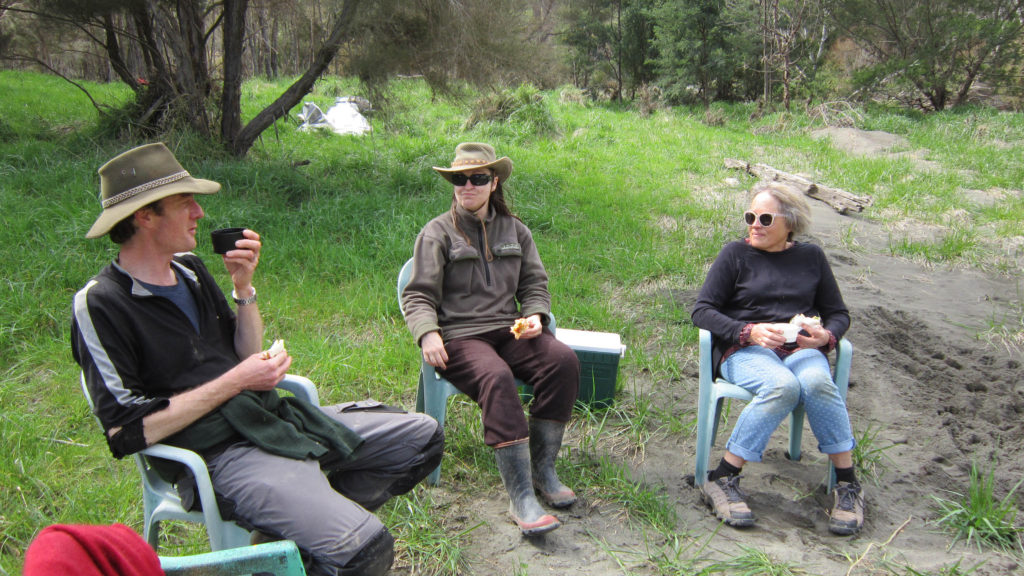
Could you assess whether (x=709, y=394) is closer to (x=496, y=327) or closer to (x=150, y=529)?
(x=496, y=327)

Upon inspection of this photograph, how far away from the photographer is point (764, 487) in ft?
10.9

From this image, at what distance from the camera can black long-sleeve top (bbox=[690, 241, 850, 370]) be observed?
337 centimetres

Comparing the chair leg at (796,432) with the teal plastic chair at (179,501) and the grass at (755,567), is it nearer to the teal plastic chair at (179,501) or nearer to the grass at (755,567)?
the grass at (755,567)

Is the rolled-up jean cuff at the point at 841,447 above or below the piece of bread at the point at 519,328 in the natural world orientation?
below

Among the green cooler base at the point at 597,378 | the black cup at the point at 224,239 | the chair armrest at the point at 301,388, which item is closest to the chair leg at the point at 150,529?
the chair armrest at the point at 301,388

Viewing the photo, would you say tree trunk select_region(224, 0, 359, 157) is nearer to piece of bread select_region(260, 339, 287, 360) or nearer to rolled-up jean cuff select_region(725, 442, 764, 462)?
piece of bread select_region(260, 339, 287, 360)

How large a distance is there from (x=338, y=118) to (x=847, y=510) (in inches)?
396

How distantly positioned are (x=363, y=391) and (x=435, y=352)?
111 centimetres

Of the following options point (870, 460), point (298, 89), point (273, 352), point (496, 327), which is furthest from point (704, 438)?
point (298, 89)

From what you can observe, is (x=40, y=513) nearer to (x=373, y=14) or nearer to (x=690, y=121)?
(x=373, y=14)

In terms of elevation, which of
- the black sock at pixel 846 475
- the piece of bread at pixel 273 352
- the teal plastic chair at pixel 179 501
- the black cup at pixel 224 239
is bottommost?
the black sock at pixel 846 475

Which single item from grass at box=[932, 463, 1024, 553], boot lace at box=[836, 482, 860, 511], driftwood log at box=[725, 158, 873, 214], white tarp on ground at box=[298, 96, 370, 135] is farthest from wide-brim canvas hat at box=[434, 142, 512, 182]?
white tarp on ground at box=[298, 96, 370, 135]

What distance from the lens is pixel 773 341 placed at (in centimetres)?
317

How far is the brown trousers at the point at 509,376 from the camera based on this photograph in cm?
296
